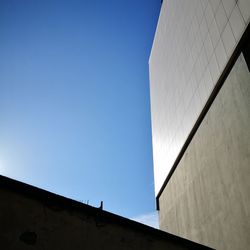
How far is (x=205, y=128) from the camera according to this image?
24.3ft

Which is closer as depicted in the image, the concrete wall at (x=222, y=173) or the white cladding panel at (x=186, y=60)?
the concrete wall at (x=222, y=173)

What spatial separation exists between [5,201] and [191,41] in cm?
847

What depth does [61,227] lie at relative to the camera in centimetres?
339

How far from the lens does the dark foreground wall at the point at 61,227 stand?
3182 millimetres

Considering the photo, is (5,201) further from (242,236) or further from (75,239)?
(242,236)

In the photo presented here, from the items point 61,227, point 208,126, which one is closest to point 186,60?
point 208,126

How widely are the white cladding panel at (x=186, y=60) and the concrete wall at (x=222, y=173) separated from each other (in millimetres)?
862

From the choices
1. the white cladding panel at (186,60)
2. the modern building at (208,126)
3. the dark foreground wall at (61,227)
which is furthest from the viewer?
the white cladding panel at (186,60)

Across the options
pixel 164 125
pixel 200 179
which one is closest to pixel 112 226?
pixel 200 179

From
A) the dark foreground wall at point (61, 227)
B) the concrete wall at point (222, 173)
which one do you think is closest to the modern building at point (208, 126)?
the concrete wall at point (222, 173)

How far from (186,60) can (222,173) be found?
5.37m

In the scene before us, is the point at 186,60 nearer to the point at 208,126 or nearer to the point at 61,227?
the point at 208,126

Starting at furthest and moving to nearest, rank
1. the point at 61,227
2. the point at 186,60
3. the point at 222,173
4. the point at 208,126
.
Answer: the point at 186,60 → the point at 208,126 → the point at 222,173 → the point at 61,227

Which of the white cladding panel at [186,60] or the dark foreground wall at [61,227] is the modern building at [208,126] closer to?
the white cladding panel at [186,60]
